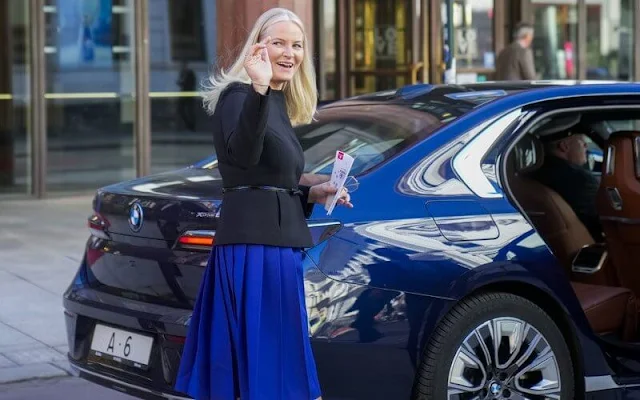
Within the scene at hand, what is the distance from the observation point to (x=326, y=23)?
16.4 m

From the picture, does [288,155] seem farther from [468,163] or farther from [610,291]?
[610,291]

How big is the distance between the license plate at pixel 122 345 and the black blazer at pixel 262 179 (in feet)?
2.82

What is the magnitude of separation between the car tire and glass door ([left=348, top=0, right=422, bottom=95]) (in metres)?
11.6

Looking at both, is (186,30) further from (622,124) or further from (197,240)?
(197,240)

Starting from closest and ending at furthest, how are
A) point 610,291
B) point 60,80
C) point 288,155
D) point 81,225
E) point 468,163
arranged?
point 288,155
point 468,163
point 610,291
point 81,225
point 60,80

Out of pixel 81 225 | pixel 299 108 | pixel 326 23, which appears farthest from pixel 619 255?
pixel 326 23

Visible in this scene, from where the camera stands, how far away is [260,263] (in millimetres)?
3971

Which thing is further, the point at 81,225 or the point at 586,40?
the point at 586,40

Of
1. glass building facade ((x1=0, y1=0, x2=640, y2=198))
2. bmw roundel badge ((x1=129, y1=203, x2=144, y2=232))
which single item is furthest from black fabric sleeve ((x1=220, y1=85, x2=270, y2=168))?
glass building facade ((x1=0, y1=0, x2=640, y2=198))

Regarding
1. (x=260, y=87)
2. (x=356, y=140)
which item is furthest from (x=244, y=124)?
(x=356, y=140)

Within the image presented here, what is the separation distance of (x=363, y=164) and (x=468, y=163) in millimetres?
420

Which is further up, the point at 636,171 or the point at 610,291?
the point at 636,171

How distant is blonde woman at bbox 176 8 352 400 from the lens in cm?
397

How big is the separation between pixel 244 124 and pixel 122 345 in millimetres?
1450
